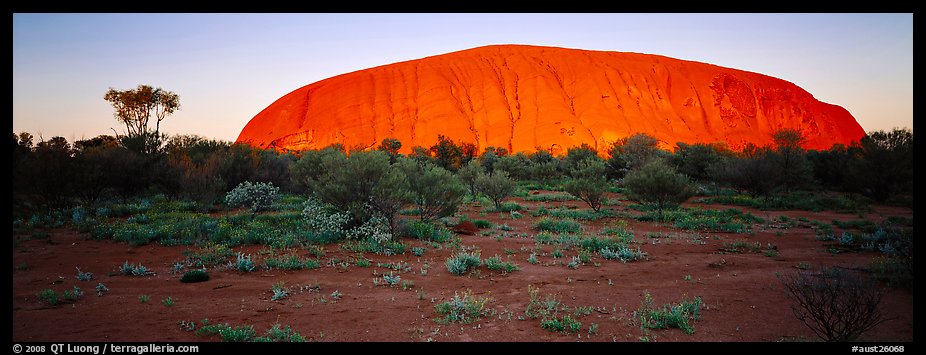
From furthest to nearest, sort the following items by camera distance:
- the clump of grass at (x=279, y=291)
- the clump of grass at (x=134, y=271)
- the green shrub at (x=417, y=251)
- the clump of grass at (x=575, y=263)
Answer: the green shrub at (x=417, y=251) → the clump of grass at (x=575, y=263) → the clump of grass at (x=134, y=271) → the clump of grass at (x=279, y=291)

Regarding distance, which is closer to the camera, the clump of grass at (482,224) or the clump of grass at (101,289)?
the clump of grass at (101,289)

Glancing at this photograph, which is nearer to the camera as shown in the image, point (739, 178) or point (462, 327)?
point (462, 327)

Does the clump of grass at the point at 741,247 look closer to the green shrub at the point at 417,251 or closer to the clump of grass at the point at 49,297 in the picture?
the green shrub at the point at 417,251

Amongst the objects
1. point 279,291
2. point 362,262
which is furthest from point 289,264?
point 279,291

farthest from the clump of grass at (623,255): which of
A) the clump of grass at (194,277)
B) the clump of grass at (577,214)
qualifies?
the clump of grass at (194,277)
